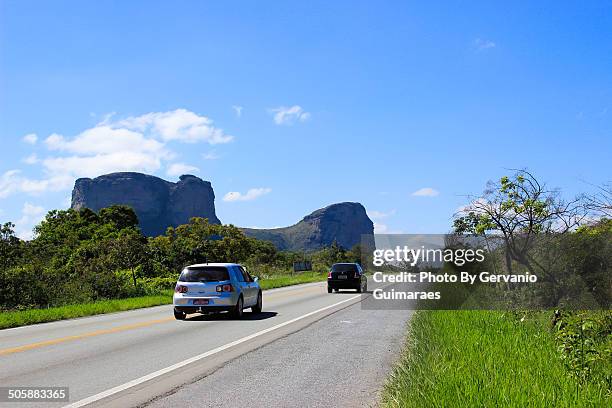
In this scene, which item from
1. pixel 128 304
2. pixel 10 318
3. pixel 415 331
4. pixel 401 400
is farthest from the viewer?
pixel 128 304

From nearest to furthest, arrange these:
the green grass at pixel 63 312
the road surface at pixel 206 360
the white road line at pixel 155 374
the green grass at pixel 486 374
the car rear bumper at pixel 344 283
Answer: the green grass at pixel 486 374
the white road line at pixel 155 374
the road surface at pixel 206 360
the green grass at pixel 63 312
the car rear bumper at pixel 344 283

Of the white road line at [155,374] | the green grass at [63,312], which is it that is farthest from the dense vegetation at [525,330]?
the green grass at [63,312]

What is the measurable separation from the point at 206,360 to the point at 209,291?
854 cm

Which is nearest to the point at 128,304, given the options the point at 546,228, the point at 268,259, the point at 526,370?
the point at 546,228

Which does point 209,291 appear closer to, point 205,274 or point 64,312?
point 205,274

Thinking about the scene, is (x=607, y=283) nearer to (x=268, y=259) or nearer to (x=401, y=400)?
(x=401, y=400)

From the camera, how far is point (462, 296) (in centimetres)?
2500

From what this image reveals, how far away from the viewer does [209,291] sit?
1906 cm

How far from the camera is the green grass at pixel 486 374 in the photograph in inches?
244

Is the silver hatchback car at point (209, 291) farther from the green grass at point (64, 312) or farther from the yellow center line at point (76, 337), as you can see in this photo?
the green grass at point (64, 312)

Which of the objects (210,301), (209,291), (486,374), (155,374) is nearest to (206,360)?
(155,374)

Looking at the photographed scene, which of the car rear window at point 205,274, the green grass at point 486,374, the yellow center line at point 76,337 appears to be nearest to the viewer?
the green grass at point 486,374

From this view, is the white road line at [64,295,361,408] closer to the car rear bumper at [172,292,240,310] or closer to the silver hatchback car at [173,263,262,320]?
the car rear bumper at [172,292,240,310]

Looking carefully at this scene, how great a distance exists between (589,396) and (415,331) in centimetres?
773
